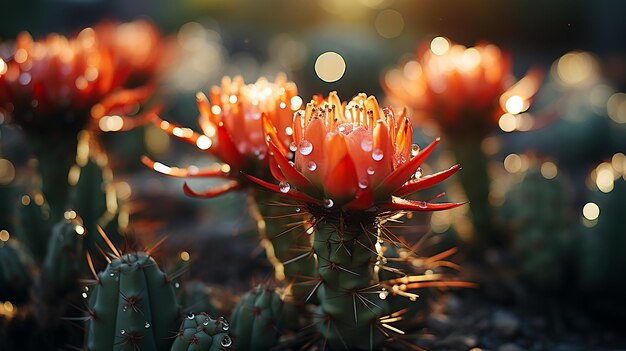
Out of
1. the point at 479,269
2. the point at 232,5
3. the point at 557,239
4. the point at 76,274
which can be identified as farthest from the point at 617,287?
the point at 232,5

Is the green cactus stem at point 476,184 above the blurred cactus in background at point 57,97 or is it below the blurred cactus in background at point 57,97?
above

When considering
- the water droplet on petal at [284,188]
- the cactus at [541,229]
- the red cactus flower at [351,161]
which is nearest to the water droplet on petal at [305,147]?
the red cactus flower at [351,161]

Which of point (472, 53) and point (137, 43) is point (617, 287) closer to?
point (472, 53)

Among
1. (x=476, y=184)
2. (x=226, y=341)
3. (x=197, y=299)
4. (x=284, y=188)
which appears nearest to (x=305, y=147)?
(x=284, y=188)

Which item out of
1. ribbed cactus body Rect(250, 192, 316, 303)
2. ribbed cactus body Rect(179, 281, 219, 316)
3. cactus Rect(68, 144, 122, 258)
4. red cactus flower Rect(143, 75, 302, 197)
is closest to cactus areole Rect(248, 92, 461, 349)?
red cactus flower Rect(143, 75, 302, 197)

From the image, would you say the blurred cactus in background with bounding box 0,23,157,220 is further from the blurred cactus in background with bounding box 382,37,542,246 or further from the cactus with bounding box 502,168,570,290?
the cactus with bounding box 502,168,570,290

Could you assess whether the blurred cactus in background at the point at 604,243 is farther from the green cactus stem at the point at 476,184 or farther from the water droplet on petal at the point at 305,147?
the water droplet on petal at the point at 305,147
